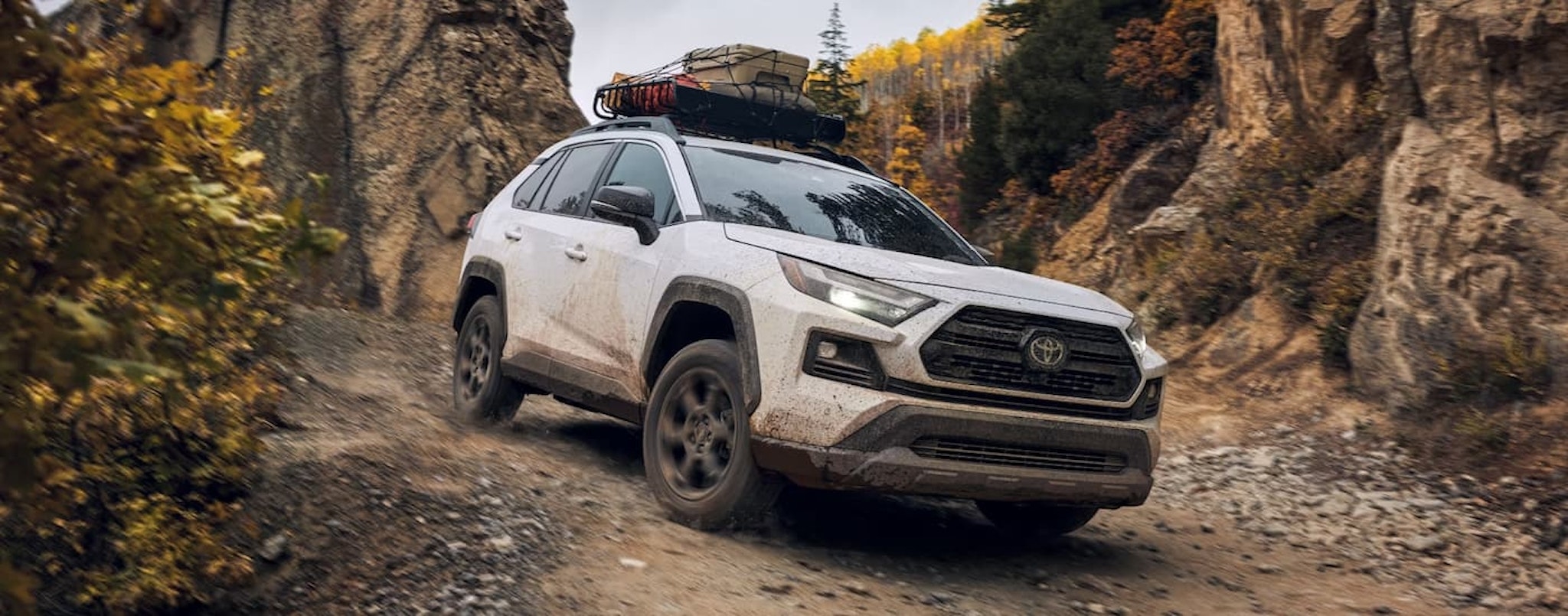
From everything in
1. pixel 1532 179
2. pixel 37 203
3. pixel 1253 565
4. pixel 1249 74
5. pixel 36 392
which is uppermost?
pixel 1249 74

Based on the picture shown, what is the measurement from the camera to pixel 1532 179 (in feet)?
28.0

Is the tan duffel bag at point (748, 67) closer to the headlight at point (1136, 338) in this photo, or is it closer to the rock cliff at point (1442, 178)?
the rock cliff at point (1442, 178)

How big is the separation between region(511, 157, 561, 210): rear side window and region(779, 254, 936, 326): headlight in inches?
123

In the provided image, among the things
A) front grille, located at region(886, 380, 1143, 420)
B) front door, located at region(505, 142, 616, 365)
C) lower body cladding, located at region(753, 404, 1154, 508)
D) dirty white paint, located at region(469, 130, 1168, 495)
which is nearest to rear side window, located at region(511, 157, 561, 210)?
front door, located at region(505, 142, 616, 365)

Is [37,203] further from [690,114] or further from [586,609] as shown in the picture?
[690,114]

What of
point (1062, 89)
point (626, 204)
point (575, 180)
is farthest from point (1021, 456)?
point (1062, 89)

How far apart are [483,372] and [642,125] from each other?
1963 millimetres

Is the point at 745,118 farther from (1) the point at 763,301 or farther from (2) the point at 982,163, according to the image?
(2) the point at 982,163

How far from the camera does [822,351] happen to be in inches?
193

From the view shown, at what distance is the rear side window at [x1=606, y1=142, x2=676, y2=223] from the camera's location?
6.21 meters

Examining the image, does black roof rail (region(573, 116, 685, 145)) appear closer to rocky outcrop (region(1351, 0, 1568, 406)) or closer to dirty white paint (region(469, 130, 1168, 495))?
dirty white paint (region(469, 130, 1168, 495))

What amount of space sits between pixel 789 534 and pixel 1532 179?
6.25 meters

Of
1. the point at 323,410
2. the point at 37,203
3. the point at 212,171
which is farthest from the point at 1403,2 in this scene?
the point at 37,203

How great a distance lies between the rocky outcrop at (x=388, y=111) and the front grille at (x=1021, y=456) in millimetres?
10600
